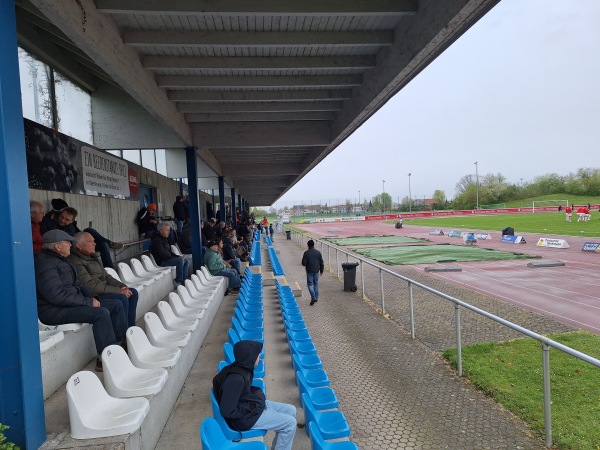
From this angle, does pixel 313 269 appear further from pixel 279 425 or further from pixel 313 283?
pixel 279 425

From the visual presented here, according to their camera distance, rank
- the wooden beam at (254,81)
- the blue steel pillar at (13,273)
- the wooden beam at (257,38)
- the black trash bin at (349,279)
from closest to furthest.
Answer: the blue steel pillar at (13,273), the wooden beam at (257,38), the wooden beam at (254,81), the black trash bin at (349,279)

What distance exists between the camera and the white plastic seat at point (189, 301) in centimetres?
614

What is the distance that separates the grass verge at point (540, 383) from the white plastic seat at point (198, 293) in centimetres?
401

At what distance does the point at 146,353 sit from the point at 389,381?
9.91ft

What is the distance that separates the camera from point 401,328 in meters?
7.41

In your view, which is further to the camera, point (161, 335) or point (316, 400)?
point (161, 335)

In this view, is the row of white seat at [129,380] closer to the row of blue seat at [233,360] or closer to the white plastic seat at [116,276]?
the row of blue seat at [233,360]

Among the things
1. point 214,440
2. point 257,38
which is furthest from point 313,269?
point 214,440

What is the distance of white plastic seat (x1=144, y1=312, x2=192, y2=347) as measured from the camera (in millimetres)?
4371

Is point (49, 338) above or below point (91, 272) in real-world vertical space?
below

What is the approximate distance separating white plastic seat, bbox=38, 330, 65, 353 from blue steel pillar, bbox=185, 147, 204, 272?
6.40 m

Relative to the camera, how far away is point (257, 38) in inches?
200

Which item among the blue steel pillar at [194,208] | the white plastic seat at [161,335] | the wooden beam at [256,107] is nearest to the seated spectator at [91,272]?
the white plastic seat at [161,335]

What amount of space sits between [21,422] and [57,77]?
6712 millimetres
